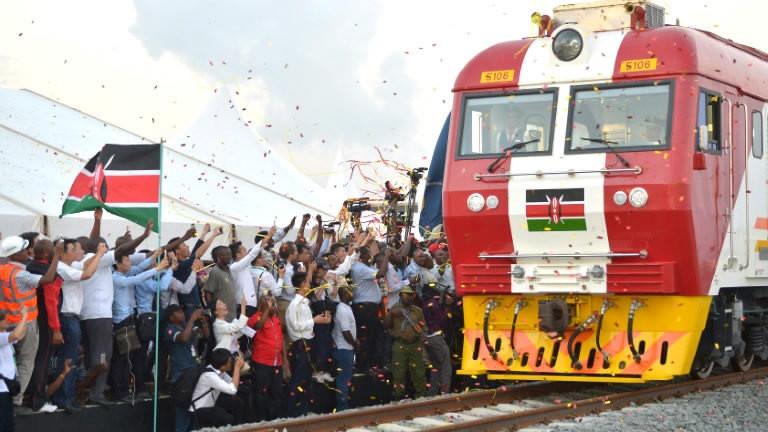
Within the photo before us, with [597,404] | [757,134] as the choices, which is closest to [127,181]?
[597,404]

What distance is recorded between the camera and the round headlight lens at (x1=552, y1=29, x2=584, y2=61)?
12.2 m

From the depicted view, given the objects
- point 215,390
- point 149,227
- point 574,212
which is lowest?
point 215,390

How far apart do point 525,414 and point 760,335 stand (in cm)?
432

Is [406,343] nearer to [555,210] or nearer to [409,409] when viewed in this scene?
[409,409]

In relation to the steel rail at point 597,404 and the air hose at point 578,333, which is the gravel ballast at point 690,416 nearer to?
the steel rail at point 597,404

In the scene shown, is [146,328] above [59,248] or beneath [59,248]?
beneath

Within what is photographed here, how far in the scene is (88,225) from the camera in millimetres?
14688

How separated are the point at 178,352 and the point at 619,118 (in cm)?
506

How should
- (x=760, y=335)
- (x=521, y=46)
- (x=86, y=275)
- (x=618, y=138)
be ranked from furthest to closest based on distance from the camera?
(x=760, y=335), (x=521, y=46), (x=618, y=138), (x=86, y=275)

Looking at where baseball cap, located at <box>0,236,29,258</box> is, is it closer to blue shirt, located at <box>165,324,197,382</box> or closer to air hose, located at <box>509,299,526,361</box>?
blue shirt, located at <box>165,324,197,382</box>

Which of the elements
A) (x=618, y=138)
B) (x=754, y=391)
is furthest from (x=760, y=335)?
(x=618, y=138)

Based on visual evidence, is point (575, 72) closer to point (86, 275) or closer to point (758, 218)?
point (758, 218)

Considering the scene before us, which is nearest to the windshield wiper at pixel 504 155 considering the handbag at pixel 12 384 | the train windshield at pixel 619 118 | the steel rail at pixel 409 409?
the train windshield at pixel 619 118

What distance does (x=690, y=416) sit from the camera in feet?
36.4
